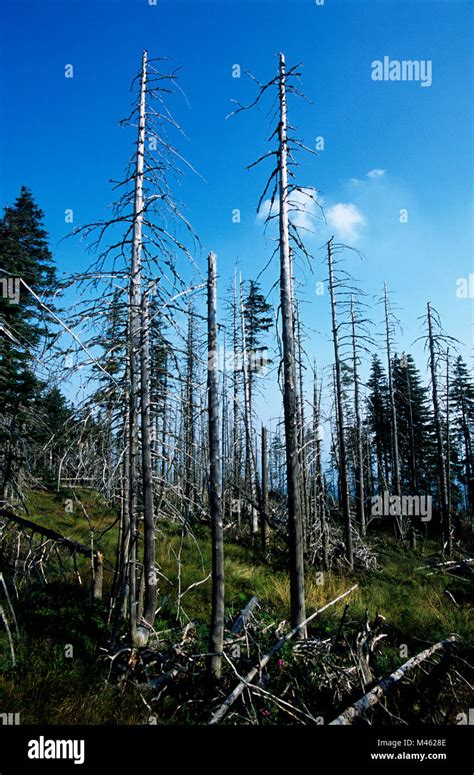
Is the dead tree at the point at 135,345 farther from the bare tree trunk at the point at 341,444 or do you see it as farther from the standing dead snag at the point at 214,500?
the bare tree trunk at the point at 341,444

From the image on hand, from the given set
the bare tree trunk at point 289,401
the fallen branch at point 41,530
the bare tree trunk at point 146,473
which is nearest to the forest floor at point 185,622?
the bare tree trunk at point 146,473

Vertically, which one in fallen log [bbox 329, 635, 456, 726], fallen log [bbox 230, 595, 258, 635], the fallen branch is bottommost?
fallen log [bbox 230, 595, 258, 635]

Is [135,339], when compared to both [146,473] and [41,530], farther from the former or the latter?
[41,530]

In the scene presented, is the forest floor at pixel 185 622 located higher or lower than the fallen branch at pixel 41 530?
lower

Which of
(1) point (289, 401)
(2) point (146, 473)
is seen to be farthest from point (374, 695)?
(1) point (289, 401)

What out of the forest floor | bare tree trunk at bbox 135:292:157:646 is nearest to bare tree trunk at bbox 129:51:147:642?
bare tree trunk at bbox 135:292:157:646

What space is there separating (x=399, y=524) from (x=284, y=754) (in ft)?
72.4

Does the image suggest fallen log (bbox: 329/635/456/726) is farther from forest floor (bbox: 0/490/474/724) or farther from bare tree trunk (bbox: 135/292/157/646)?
bare tree trunk (bbox: 135/292/157/646)

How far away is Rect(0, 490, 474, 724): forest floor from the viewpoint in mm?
5164

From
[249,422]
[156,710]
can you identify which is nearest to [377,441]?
[249,422]

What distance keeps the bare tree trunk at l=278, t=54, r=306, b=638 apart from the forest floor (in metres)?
1.09

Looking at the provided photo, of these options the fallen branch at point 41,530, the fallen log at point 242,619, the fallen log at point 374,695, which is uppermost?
the fallen branch at point 41,530

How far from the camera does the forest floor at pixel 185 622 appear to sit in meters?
5.16

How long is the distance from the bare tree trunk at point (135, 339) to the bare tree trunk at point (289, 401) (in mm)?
2977
